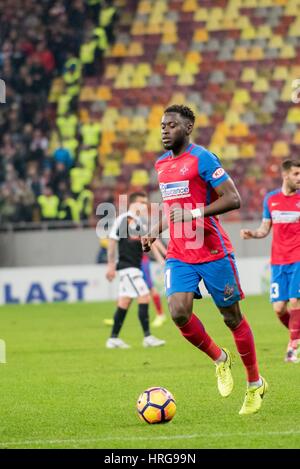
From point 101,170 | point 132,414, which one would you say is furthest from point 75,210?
point 132,414

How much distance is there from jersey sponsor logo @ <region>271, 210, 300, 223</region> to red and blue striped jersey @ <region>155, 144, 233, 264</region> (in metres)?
4.36

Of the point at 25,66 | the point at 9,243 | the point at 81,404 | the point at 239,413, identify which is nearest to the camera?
the point at 239,413

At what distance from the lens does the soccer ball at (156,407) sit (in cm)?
818

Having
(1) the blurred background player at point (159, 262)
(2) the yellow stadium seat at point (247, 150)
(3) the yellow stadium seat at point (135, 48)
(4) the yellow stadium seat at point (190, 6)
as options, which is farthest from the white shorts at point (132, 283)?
(4) the yellow stadium seat at point (190, 6)

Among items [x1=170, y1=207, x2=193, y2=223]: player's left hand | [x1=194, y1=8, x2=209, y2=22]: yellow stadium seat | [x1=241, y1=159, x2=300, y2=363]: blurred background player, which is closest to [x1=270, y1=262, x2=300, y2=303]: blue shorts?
[x1=241, y1=159, x2=300, y2=363]: blurred background player

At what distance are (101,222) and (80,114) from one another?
234 inches

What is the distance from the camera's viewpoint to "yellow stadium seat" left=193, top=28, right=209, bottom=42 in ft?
105

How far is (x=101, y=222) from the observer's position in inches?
1024

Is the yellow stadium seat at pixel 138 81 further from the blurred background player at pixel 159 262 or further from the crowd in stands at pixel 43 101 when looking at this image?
the blurred background player at pixel 159 262

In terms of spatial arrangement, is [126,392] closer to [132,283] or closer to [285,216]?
[285,216]

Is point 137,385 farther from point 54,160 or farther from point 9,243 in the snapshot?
point 54,160

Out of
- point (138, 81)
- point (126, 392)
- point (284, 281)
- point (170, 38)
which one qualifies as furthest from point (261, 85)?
point (126, 392)

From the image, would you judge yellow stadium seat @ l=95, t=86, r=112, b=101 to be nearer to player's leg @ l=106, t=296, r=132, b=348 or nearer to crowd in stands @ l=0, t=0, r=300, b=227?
crowd in stands @ l=0, t=0, r=300, b=227

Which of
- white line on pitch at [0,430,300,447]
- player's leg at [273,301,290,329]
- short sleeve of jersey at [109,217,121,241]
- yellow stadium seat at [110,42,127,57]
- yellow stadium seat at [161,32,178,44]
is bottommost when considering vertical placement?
player's leg at [273,301,290,329]
